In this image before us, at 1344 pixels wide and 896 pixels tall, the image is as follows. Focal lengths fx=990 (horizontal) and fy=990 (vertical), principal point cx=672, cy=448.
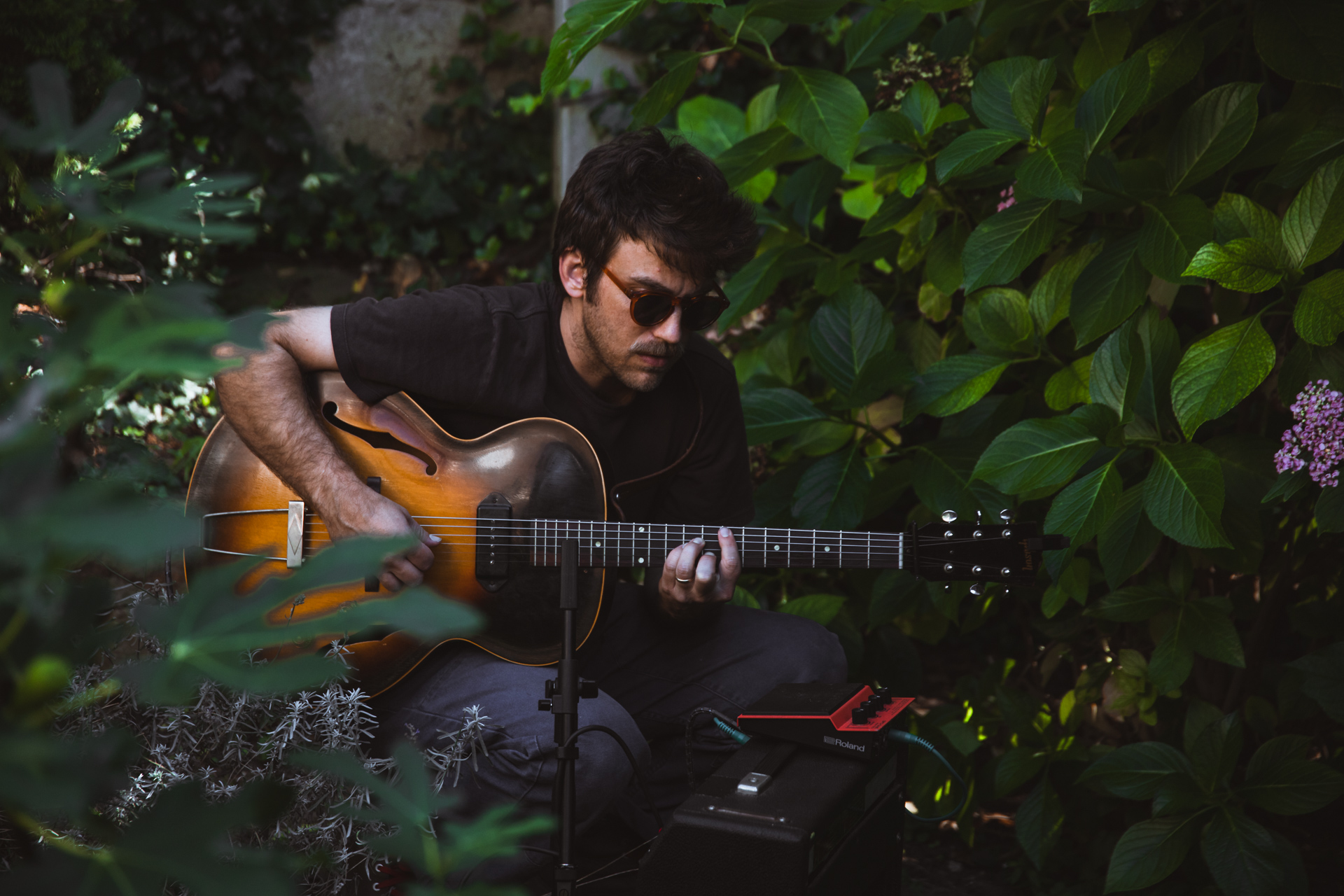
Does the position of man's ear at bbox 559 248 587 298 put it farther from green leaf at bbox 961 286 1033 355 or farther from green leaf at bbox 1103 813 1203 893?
green leaf at bbox 1103 813 1203 893

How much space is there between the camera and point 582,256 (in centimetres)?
217

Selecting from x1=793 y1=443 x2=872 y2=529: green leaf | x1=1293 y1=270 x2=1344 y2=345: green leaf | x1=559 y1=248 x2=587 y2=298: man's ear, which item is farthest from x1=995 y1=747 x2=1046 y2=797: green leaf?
x1=559 y1=248 x2=587 y2=298: man's ear

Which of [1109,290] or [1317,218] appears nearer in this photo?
[1317,218]

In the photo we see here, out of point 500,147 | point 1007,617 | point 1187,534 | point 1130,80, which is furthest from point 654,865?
point 500,147

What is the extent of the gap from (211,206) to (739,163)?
5.47ft

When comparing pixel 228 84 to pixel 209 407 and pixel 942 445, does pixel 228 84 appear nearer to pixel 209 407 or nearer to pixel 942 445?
pixel 209 407

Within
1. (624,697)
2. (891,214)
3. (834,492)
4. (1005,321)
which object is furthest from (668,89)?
(624,697)

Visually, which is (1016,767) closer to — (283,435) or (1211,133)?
(1211,133)

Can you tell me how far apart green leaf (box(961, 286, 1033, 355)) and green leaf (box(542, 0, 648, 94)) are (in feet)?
2.83

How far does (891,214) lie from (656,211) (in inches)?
19.9

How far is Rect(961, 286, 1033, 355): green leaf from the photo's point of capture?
1.91 metres

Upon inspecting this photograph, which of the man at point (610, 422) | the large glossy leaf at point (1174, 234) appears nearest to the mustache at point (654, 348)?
the man at point (610, 422)

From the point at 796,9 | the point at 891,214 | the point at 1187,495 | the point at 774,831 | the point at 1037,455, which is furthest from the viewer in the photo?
the point at 891,214

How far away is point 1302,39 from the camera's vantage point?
5.26 feet
